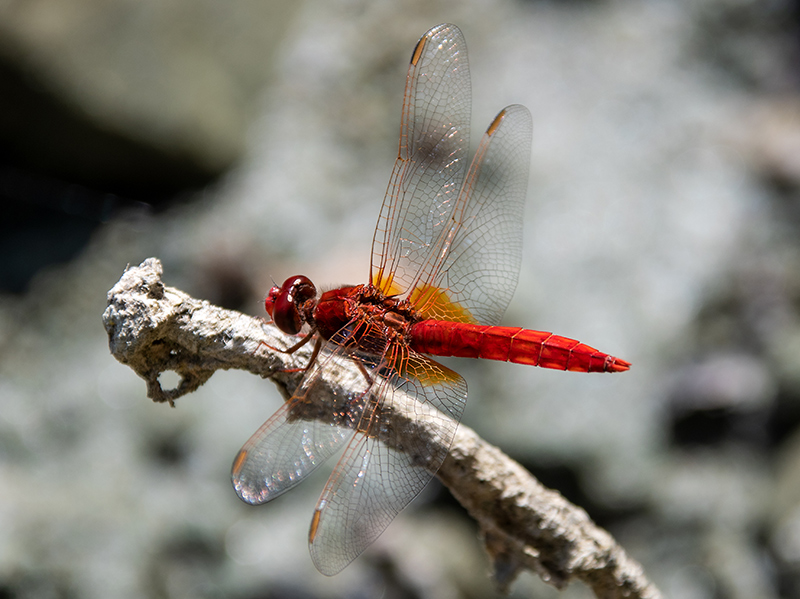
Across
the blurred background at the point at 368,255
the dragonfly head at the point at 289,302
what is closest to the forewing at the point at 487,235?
the dragonfly head at the point at 289,302

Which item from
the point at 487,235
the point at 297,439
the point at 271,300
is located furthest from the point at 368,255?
the point at 297,439

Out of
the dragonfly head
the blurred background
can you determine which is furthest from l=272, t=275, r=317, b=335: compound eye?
the blurred background

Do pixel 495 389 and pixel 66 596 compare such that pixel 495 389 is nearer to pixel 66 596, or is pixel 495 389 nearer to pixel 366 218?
pixel 366 218

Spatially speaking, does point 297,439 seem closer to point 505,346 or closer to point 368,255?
point 505,346

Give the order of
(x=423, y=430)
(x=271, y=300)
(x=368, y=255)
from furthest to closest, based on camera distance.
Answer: (x=368, y=255) → (x=271, y=300) → (x=423, y=430)

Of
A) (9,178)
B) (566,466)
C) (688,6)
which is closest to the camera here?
(566,466)

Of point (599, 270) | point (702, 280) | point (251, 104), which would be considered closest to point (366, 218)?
point (251, 104)
